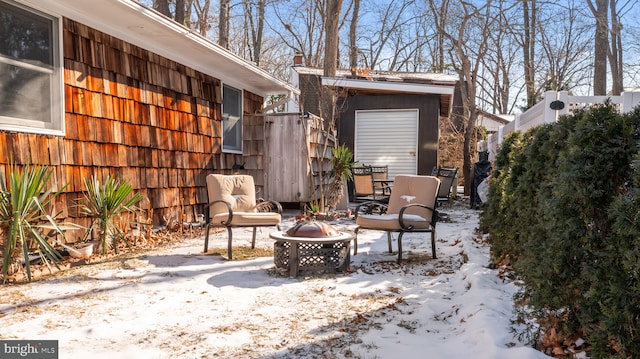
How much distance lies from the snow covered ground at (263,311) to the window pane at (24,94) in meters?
1.67

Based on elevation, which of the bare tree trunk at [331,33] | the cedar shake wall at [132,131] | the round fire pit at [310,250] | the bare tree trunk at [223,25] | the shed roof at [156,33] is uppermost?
the bare tree trunk at [223,25]

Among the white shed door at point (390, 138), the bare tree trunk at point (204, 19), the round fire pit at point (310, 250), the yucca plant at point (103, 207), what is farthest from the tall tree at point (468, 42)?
the yucca plant at point (103, 207)

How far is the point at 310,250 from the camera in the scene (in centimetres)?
420

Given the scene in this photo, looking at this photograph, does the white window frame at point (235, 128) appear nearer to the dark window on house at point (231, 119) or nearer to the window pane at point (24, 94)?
the dark window on house at point (231, 119)

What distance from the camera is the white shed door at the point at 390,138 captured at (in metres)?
12.4

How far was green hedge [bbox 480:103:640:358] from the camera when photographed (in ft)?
5.58

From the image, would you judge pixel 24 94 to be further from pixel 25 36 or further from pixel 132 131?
pixel 132 131

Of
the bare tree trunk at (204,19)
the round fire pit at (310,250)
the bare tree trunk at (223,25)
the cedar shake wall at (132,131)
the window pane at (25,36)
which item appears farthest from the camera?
the bare tree trunk at (223,25)

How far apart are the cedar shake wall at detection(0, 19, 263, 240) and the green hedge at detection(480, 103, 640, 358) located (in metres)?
4.42

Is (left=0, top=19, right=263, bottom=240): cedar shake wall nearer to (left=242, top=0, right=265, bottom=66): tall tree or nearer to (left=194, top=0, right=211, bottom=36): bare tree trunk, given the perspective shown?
(left=194, top=0, right=211, bottom=36): bare tree trunk

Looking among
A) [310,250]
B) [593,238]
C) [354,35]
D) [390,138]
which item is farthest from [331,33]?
[593,238]

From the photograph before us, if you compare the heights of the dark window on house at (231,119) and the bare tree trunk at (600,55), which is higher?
the bare tree trunk at (600,55)

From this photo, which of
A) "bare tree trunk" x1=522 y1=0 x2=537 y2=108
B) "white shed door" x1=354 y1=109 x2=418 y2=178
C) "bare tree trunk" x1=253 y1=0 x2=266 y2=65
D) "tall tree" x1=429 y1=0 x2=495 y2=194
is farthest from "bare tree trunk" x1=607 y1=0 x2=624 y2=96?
"bare tree trunk" x1=253 y1=0 x2=266 y2=65

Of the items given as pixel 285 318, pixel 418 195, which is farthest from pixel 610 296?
pixel 418 195
